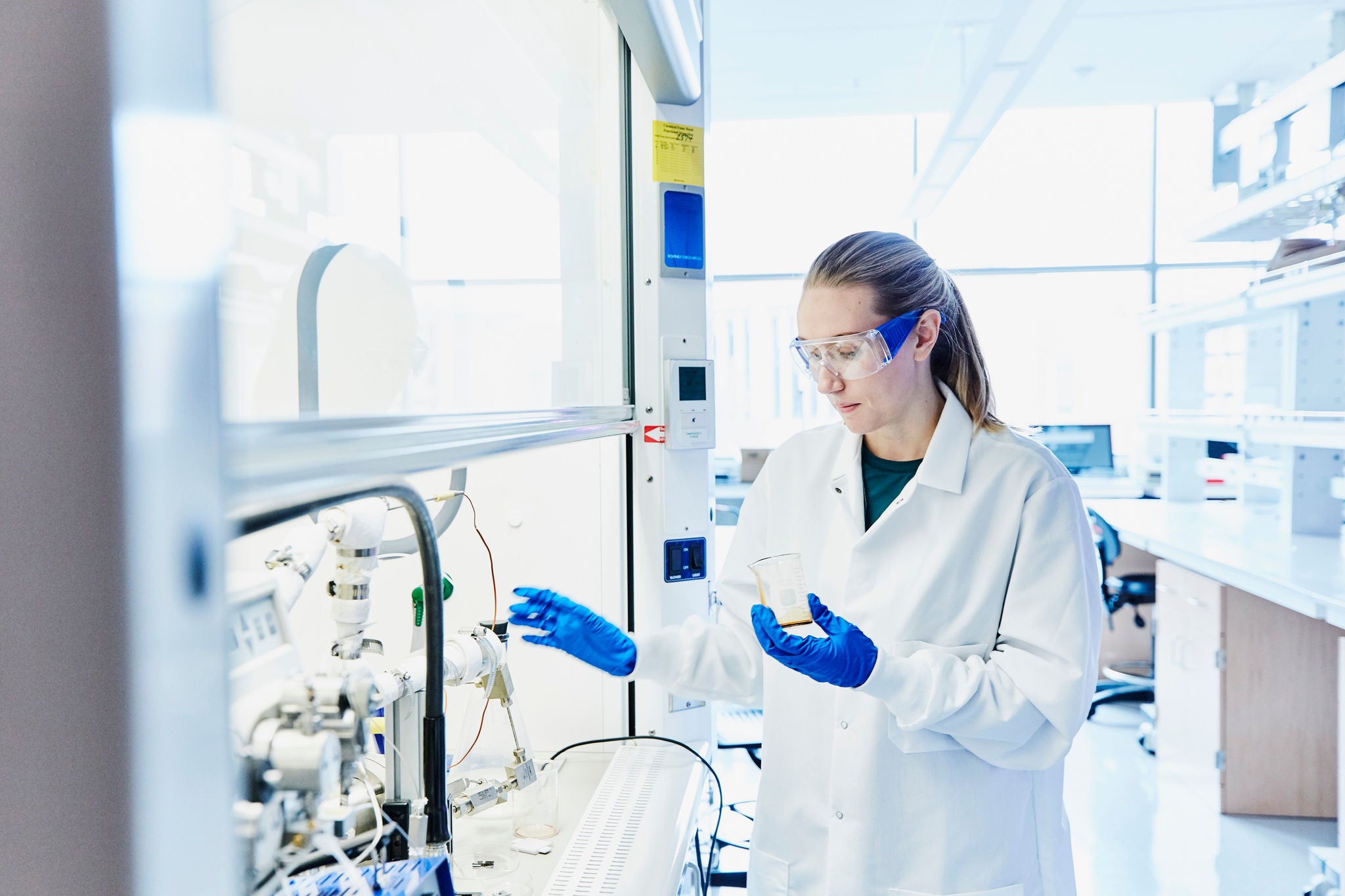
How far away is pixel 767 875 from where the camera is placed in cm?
149

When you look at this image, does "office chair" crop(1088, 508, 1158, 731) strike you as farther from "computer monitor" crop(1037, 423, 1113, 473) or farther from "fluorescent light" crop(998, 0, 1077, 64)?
"fluorescent light" crop(998, 0, 1077, 64)

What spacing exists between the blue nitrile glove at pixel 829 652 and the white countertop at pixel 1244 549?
5.73 ft

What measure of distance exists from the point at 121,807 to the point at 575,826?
1173mm

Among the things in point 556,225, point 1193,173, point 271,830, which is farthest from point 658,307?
point 1193,173

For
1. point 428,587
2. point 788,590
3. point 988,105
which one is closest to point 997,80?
point 988,105

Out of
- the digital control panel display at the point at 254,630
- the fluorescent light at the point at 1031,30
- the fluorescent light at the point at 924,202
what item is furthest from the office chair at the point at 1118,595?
the digital control panel display at the point at 254,630

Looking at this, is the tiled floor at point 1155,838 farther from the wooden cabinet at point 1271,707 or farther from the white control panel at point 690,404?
the white control panel at point 690,404

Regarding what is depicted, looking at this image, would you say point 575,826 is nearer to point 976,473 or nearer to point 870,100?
point 976,473

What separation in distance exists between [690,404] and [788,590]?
2.28 ft

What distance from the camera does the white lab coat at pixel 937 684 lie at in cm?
130

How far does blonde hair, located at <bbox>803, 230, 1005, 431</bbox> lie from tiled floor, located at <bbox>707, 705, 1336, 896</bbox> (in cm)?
188

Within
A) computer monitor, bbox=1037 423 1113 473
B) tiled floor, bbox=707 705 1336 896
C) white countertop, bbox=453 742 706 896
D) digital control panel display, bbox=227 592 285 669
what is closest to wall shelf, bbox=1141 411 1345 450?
tiled floor, bbox=707 705 1336 896

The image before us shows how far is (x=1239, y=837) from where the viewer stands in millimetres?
2990

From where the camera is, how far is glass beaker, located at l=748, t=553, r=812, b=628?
129 centimetres
